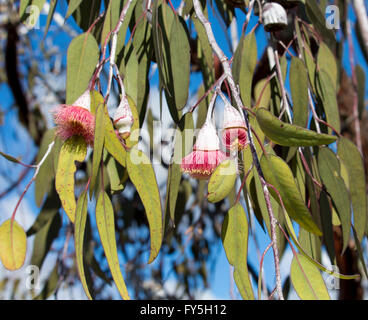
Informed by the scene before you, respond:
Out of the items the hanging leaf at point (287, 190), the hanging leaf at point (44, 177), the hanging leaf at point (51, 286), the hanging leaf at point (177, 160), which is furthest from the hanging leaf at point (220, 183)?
the hanging leaf at point (51, 286)

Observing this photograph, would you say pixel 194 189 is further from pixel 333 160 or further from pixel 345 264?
pixel 333 160

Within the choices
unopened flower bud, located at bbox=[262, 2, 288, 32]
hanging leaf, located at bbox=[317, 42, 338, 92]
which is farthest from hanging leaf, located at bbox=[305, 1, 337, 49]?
unopened flower bud, located at bbox=[262, 2, 288, 32]

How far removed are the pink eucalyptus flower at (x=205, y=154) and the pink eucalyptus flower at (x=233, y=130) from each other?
0.02 m

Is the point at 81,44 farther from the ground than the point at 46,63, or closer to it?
closer to it

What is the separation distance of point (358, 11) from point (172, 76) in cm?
77

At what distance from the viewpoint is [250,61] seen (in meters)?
0.88

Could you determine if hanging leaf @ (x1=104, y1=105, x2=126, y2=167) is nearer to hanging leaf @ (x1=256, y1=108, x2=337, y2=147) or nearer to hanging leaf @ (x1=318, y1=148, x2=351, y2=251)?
hanging leaf @ (x1=256, y1=108, x2=337, y2=147)

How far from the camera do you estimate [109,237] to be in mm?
557

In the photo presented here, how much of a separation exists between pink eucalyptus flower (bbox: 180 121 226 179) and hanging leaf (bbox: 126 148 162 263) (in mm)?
62

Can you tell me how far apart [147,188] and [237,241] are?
0.45 feet

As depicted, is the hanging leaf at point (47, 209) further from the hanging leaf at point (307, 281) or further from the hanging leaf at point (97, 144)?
the hanging leaf at point (307, 281)

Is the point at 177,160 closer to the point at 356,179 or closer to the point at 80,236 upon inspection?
the point at 80,236

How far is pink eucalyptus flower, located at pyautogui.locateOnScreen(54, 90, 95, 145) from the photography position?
0.63 metres

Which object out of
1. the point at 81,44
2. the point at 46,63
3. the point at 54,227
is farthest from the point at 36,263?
the point at 46,63
